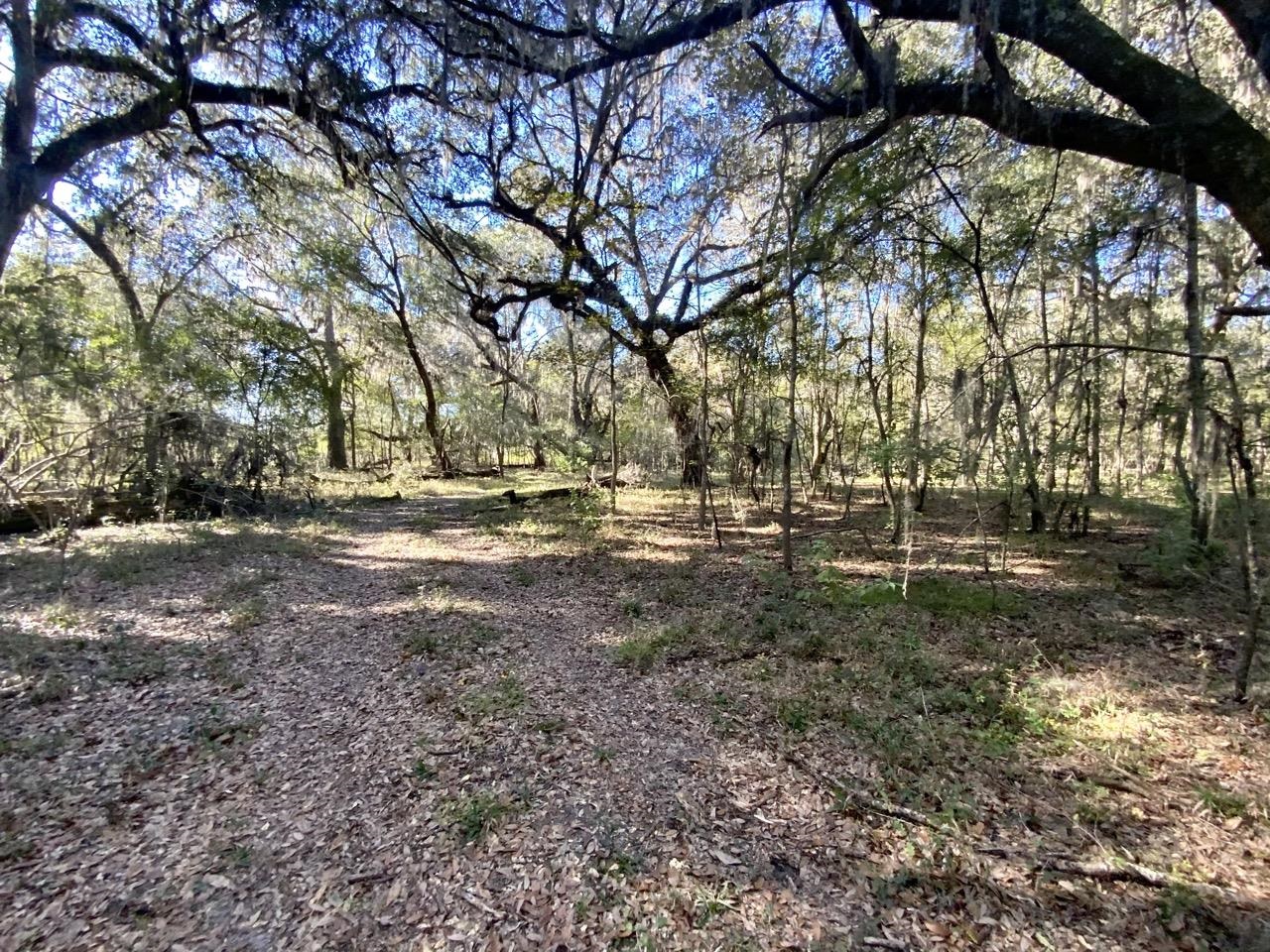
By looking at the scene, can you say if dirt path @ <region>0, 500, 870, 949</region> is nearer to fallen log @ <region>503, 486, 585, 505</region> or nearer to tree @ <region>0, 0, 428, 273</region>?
tree @ <region>0, 0, 428, 273</region>

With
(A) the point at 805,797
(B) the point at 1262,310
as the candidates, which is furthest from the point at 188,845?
(B) the point at 1262,310

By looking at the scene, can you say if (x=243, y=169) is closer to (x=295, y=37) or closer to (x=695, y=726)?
(x=295, y=37)

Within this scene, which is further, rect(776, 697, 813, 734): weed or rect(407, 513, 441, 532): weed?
rect(407, 513, 441, 532): weed

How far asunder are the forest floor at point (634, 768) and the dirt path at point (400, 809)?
17mm

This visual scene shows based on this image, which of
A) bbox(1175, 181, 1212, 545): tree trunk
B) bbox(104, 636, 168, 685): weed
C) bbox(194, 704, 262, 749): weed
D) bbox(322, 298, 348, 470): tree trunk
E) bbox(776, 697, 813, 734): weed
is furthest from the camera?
bbox(322, 298, 348, 470): tree trunk

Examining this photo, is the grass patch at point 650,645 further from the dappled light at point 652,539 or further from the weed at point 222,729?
the weed at point 222,729

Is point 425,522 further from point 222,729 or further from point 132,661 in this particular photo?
point 222,729

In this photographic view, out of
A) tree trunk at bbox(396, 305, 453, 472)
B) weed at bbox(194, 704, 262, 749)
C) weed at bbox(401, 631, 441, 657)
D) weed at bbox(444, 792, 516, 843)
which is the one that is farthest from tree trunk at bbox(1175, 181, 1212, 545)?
tree trunk at bbox(396, 305, 453, 472)

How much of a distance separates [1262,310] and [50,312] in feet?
35.2

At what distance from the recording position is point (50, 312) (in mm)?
6012

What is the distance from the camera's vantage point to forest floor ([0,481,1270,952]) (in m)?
2.04

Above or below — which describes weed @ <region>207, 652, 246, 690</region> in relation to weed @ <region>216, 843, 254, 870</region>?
above

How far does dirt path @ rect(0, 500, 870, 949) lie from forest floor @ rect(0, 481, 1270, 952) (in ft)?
0.05

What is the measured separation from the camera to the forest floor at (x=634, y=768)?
2039mm
